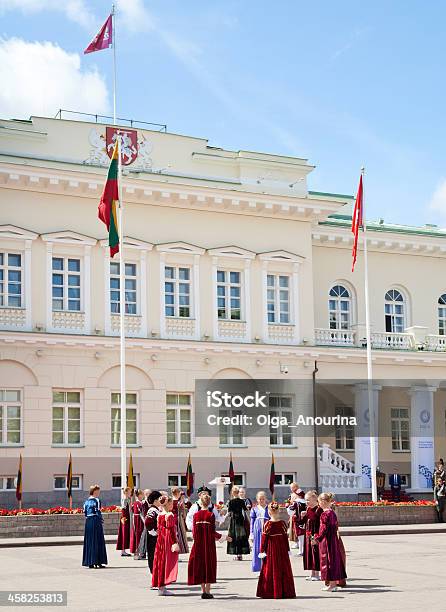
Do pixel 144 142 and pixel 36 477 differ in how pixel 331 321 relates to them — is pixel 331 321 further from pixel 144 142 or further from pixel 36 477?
pixel 36 477

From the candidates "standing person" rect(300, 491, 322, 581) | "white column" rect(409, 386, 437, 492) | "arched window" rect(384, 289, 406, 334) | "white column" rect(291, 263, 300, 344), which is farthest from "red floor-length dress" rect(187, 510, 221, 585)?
"arched window" rect(384, 289, 406, 334)

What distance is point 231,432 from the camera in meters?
38.1

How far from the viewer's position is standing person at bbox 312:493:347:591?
53.8 ft

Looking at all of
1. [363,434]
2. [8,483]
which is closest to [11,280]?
[8,483]

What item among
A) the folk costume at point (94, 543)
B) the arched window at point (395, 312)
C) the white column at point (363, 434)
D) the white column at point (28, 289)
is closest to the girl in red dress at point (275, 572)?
the folk costume at point (94, 543)

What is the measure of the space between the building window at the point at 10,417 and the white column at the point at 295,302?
35.2 feet

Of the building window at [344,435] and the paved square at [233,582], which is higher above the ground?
the building window at [344,435]

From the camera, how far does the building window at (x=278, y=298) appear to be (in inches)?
1553

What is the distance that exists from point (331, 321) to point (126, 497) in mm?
19826

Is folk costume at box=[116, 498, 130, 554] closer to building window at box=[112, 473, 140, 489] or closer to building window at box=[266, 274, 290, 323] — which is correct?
building window at box=[112, 473, 140, 489]

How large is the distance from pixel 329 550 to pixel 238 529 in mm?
6297

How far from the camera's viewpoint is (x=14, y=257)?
1385 inches

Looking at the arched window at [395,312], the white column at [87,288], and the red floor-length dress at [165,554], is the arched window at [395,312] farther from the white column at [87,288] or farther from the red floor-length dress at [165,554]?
the red floor-length dress at [165,554]

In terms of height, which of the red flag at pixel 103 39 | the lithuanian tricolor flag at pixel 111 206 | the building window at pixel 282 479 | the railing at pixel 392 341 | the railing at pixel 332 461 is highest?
the red flag at pixel 103 39
